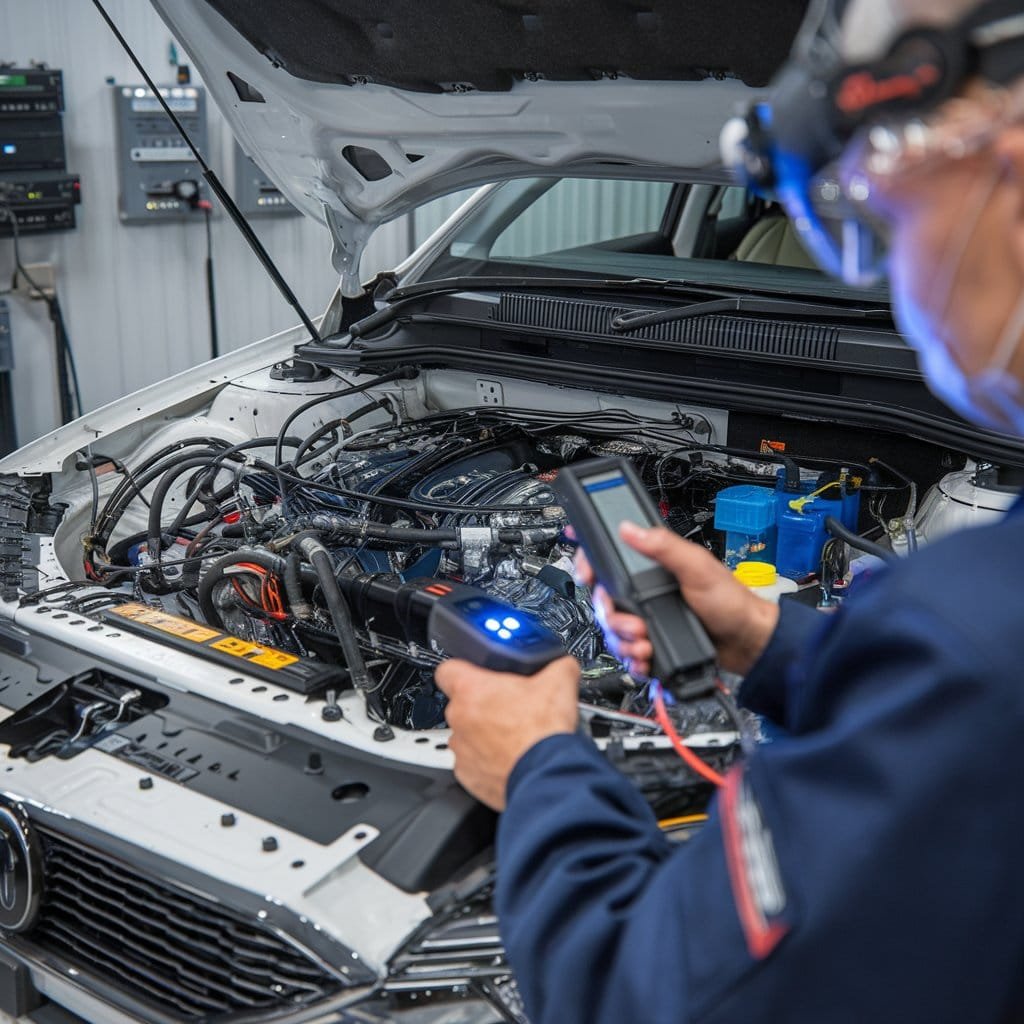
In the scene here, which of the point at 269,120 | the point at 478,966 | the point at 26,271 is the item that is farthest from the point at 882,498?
the point at 26,271

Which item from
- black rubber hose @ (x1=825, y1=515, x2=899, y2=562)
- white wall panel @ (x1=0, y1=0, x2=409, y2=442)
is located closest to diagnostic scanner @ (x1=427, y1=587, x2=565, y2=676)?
black rubber hose @ (x1=825, y1=515, x2=899, y2=562)

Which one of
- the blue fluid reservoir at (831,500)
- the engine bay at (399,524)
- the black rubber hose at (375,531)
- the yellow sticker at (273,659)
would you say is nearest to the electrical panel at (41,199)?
the engine bay at (399,524)

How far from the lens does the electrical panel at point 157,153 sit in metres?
5.12

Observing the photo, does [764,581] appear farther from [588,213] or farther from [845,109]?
[588,213]

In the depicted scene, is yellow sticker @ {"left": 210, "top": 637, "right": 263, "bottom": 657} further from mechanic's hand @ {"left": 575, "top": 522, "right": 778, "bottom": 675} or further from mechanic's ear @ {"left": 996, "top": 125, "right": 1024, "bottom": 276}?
mechanic's ear @ {"left": 996, "top": 125, "right": 1024, "bottom": 276}

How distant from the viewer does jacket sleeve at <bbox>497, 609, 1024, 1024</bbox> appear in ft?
2.21

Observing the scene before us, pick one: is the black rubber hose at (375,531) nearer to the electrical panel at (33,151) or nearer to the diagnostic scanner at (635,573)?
the diagnostic scanner at (635,573)

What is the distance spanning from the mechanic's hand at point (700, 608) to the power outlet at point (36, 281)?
4.51 meters

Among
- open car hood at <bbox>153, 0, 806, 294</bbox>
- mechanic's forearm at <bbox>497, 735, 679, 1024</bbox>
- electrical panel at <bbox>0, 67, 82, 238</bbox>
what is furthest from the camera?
electrical panel at <bbox>0, 67, 82, 238</bbox>

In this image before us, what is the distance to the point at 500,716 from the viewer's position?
1.06m

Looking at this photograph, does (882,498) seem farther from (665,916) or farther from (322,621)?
(665,916)

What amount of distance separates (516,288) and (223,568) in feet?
3.44

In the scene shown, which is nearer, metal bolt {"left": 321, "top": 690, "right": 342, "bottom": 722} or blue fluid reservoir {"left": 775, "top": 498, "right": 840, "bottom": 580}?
metal bolt {"left": 321, "top": 690, "right": 342, "bottom": 722}

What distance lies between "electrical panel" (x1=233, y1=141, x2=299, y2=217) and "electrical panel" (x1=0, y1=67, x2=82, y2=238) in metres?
0.88
